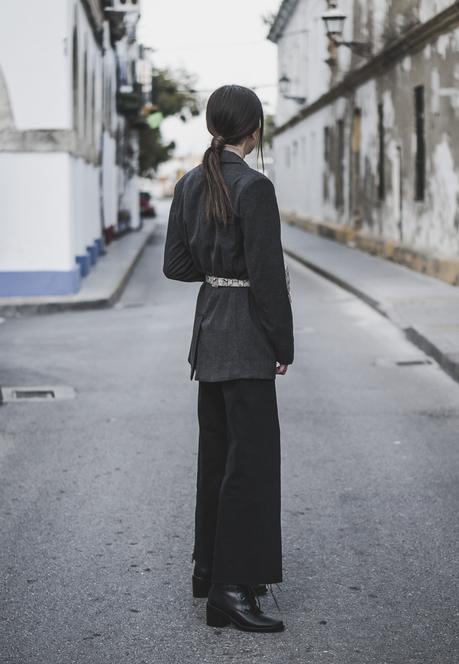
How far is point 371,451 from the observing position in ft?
23.6

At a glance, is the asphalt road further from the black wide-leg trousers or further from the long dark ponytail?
the long dark ponytail

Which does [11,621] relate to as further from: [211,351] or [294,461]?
[294,461]

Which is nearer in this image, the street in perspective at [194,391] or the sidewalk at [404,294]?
the street in perspective at [194,391]

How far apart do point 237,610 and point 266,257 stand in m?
1.27

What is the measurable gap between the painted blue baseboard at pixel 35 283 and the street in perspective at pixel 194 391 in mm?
28

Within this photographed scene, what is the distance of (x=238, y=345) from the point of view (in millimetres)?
4199

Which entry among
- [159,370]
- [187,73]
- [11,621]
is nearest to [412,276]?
[159,370]

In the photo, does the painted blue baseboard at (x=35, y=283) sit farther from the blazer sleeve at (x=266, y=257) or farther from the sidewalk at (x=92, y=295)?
the blazer sleeve at (x=266, y=257)

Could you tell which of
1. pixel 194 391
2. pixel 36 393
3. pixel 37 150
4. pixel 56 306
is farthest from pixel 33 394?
pixel 37 150

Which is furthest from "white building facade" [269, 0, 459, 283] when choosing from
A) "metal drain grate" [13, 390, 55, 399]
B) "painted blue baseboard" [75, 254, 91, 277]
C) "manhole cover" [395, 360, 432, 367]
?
"metal drain grate" [13, 390, 55, 399]

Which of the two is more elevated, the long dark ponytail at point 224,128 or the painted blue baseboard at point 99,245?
the long dark ponytail at point 224,128

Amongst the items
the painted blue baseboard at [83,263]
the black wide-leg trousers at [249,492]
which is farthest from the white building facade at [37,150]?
the black wide-leg trousers at [249,492]

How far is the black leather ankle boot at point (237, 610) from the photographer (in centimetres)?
419

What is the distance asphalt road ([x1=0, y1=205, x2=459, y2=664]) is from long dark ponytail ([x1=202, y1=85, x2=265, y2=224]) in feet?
4.96
